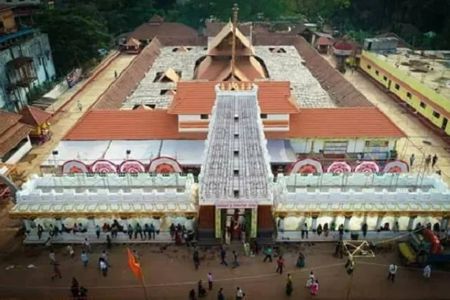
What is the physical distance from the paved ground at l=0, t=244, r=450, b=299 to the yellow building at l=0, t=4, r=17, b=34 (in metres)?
43.3

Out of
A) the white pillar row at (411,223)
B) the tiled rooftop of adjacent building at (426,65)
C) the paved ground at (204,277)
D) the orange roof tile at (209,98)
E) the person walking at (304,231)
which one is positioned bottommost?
the paved ground at (204,277)

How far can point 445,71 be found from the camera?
4547cm

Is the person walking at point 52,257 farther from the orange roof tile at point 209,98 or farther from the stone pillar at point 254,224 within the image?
the orange roof tile at point 209,98

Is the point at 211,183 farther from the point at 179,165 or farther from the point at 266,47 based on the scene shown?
the point at 266,47

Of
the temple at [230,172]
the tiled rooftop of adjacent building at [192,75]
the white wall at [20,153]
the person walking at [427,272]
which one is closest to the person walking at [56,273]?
the temple at [230,172]

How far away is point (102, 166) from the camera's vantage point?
2803 cm

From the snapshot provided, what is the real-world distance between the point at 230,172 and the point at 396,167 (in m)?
12.4

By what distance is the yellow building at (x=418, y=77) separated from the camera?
3859cm

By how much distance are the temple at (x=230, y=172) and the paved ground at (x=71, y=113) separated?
3325 mm

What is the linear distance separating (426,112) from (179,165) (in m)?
25.4

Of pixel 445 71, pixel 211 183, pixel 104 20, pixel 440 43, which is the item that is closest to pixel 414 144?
pixel 445 71

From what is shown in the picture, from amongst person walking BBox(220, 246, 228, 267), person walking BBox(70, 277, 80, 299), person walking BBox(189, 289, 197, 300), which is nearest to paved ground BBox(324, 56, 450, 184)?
person walking BBox(220, 246, 228, 267)

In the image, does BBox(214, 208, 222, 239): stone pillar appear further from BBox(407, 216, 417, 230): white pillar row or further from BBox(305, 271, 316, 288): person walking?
BBox(407, 216, 417, 230): white pillar row

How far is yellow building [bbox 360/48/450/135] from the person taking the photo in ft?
127
